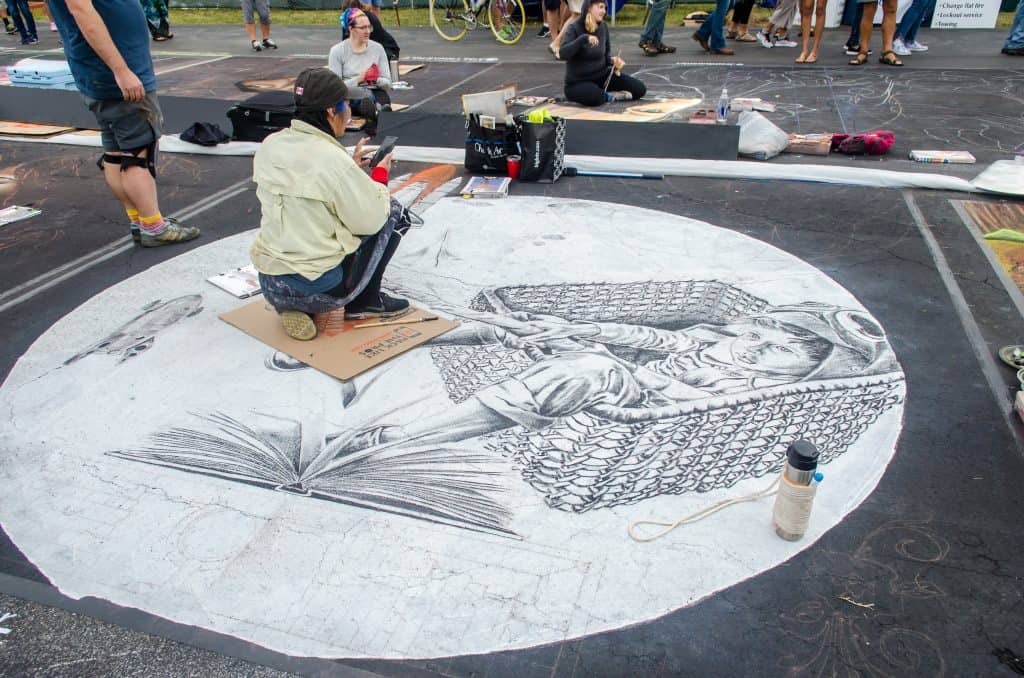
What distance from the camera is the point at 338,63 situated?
6.38 m

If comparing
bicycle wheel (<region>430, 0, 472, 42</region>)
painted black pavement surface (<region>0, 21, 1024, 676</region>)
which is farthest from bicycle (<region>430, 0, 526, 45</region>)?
painted black pavement surface (<region>0, 21, 1024, 676</region>)

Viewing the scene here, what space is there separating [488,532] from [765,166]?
12.9 ft

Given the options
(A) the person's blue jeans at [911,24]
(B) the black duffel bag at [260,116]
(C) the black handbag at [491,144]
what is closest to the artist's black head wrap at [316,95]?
(C) the black handbag at [491,144]

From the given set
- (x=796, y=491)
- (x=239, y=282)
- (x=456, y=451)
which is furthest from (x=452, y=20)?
(x=796, y=491)

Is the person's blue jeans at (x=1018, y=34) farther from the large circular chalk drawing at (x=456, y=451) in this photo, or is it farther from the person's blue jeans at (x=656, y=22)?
the large circular chalk drawing at (x=456, y=451)

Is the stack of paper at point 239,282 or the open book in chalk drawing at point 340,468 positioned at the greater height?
the stack of paper at point 239,282

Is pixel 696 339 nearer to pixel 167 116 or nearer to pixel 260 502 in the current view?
pixel 260 502

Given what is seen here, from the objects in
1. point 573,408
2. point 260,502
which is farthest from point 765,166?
point 260,502

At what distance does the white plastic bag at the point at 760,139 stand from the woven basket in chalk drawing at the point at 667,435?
2927 millimetres

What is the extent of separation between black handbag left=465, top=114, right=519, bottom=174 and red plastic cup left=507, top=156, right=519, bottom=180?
0.06 metres

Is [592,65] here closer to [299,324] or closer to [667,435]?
[299,324]

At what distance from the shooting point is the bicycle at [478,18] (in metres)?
11.1

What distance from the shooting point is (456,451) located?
2529 mm

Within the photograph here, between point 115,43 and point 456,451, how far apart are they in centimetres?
292
